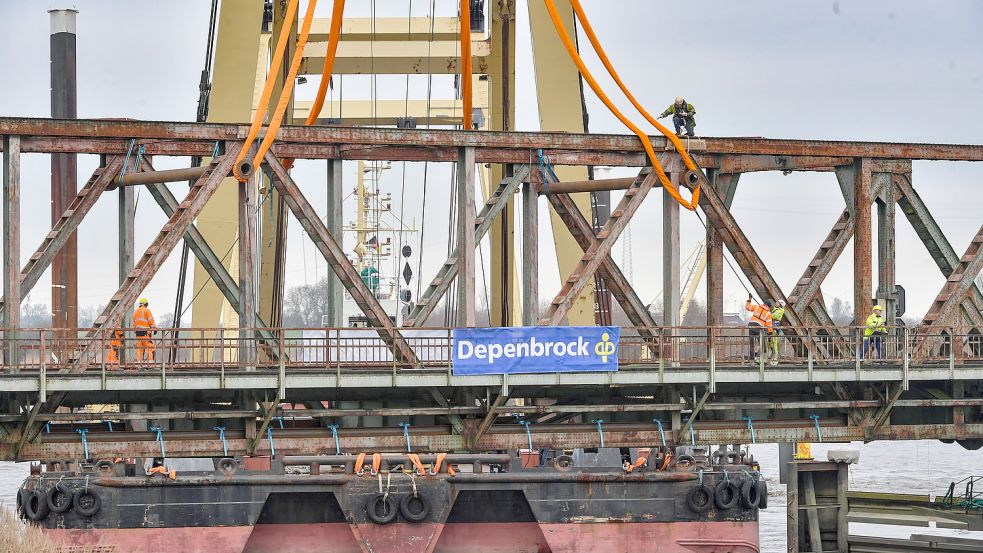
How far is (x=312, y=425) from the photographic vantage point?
1099 inches

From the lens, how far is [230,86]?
3994 cm

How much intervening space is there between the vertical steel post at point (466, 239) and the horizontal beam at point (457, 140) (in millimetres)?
448

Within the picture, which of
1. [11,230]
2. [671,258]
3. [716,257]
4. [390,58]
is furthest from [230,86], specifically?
[671,258]

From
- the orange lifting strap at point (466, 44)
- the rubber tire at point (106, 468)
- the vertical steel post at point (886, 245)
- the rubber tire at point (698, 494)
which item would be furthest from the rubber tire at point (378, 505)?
the vertical steel post at point (886, 245)

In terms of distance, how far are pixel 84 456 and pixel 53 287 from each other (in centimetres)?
2560

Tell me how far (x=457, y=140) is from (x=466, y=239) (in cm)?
198

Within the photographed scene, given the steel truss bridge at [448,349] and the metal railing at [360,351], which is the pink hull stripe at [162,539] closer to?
the steel truss bridge at [448,349]

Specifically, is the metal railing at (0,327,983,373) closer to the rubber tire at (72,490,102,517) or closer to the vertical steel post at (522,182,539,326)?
the vertical steel post at (522,182,539,326)

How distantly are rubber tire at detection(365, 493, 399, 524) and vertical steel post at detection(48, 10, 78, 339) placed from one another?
2395cm

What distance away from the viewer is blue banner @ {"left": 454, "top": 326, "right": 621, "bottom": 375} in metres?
25.9

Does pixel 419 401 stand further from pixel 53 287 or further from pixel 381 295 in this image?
pixel 381 295

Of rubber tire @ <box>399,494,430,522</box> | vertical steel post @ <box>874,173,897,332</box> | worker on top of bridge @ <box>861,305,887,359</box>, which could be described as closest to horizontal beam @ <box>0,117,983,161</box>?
vertical steel post @ <box>874,173,897,332</box>

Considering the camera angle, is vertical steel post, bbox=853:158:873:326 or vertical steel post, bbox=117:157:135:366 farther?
vertical steel post, bbox=853:158:873:326

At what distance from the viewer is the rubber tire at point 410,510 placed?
86.0ft
